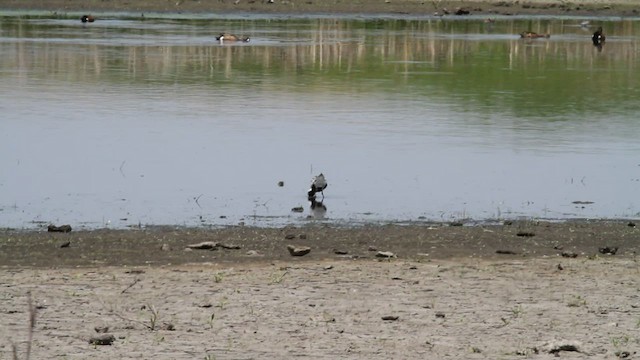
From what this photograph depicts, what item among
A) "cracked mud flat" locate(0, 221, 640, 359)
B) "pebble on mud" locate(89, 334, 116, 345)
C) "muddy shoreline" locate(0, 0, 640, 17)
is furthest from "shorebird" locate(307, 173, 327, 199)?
"muddy shoreline" locate(0, 0, 640, 17)

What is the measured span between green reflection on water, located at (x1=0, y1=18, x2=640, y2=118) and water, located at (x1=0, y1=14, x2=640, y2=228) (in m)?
0.12

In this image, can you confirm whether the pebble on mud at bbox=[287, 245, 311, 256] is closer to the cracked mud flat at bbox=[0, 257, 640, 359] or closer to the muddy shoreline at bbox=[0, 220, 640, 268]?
the muddy shoreline at bbox=[0, 220, 640, 268]

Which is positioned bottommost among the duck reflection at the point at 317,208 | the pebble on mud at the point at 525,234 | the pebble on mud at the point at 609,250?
the duck reflection at the point at 317,208

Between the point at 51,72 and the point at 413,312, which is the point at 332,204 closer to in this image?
the point at 413,312

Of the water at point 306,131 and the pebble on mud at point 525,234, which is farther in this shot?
the water at point 306,131

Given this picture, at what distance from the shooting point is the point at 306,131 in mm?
21359

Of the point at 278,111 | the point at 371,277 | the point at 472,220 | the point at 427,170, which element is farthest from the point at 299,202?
the point at 278,111

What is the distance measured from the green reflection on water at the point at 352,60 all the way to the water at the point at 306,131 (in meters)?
0.12

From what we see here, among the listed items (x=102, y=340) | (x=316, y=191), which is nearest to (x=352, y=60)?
(x=316, y=191)

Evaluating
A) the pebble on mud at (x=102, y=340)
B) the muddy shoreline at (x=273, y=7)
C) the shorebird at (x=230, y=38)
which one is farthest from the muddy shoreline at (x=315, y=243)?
the muddy shoreline at (x=273, y=7)

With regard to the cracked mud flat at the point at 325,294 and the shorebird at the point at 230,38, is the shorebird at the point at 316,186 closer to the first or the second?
the cracked mud flat at the point at 325,294

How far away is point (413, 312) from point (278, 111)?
49.0 ft

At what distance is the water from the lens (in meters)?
14.9

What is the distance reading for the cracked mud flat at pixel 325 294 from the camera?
27.4 feet
